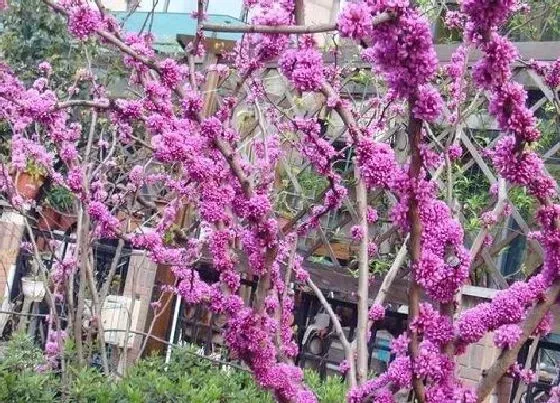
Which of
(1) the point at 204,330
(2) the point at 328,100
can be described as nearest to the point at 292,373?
(2) the point at 328,100

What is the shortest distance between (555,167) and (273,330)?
11.9ft

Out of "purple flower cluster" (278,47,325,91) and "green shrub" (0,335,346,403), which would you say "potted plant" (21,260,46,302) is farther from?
"purple flower cluster" (278,47,325,91)

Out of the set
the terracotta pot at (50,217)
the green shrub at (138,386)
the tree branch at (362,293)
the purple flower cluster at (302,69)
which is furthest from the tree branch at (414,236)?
the terracotta pot at (50,217)

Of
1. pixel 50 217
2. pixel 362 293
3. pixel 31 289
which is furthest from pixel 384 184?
pixel 50 217

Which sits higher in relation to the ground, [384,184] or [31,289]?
[384,184]

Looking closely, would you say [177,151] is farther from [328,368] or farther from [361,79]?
[361,79]

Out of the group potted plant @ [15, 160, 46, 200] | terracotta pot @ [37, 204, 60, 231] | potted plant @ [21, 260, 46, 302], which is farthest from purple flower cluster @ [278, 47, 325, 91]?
A: terracotta pot @ [37, 204, 60, 231]

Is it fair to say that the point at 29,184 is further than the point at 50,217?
No

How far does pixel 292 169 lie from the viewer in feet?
19.9

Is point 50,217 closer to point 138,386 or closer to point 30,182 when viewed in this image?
point 30,182

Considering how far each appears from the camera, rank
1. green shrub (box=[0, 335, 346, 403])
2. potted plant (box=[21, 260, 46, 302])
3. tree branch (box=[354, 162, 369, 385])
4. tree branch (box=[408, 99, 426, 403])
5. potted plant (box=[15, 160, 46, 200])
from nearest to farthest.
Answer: tree branch (box=[408, 99, 426, 403]) → tree branch (box=[354, 162, 369, 385]) → green shrub (box=[0, 335, 346, 403]) → potted plant (box=[21, 260, 46, 302]) → potted plant (box=[15, 160, 46, 200])

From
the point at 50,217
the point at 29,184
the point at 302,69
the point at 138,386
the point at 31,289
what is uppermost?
the point at 302,69

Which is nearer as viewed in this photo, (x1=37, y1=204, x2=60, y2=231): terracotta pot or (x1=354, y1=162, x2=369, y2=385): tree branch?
(x1=354, y1=162, x2=369, y2=385): tree branch

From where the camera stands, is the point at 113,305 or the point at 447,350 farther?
the point at 113,305
